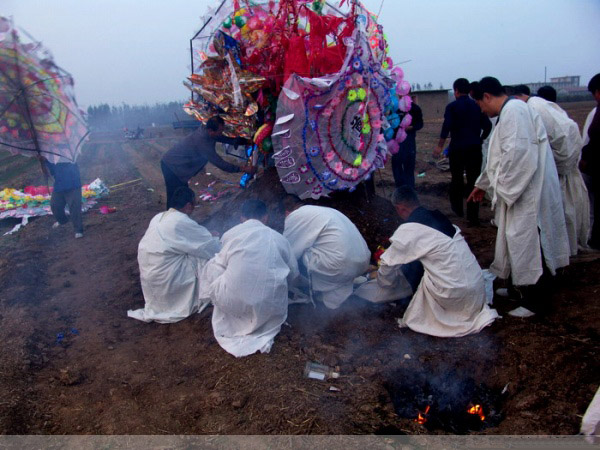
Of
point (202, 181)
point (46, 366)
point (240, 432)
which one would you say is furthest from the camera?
point (202, 181)

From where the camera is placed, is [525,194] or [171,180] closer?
[525,194]

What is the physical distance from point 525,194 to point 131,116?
63.5 m

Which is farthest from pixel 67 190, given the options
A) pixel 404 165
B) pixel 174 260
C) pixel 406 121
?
pixel 404 165

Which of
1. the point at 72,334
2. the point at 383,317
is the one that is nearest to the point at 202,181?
the point at 72,334

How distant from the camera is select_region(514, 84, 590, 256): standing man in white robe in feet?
15.1

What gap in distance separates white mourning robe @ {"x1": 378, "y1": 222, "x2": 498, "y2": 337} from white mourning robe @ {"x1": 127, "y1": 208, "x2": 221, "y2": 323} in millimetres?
1967

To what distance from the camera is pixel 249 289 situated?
154 inches

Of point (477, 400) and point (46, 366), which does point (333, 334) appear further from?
point (46, 366)

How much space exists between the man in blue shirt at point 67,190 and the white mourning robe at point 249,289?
424 cm

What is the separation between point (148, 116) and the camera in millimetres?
58438

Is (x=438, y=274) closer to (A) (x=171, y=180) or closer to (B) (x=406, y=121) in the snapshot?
(B) (x=406, y=121)

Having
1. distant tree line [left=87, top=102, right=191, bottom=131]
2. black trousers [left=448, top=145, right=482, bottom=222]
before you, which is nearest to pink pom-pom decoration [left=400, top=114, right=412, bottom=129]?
black trousers [left=448, top=145, right=482, bottom=222]

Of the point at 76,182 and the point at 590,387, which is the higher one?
the point at 76,182

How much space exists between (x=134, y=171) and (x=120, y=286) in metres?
11.7
